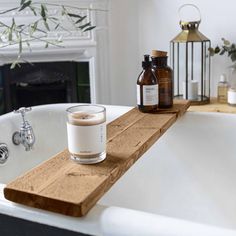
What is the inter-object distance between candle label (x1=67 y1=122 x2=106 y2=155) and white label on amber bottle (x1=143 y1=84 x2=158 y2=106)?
1.57 ft

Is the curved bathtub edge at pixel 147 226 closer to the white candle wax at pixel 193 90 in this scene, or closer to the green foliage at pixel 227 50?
the white candle wax at pixel 193 90

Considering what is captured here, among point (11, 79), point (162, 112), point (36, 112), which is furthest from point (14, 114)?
point (11, 79)

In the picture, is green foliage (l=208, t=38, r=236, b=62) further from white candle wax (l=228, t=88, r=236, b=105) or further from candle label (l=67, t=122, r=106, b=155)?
candle label (l=67, t=122, r=106, b=155)

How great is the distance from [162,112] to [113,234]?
802mm

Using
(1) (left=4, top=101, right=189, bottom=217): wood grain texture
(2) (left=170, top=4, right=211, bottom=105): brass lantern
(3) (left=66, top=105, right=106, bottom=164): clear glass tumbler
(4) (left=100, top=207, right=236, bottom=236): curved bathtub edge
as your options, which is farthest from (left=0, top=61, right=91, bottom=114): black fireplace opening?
(4) (left=100, top=207, right=236, bottom=236): curved bathtub edge

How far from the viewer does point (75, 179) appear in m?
0.90

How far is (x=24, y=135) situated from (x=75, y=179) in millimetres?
809

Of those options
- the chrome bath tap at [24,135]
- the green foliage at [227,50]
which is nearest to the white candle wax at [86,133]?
the chrome bath tap at [24,135]

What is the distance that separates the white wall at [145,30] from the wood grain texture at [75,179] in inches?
49.2

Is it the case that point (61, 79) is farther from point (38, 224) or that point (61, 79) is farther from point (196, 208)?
point (38, 224)

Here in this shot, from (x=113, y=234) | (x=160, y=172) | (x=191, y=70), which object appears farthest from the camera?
(x=191, y=70)

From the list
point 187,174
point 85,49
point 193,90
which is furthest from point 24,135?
point 85,49

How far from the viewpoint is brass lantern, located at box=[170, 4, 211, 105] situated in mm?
2072

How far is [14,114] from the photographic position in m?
1.73
